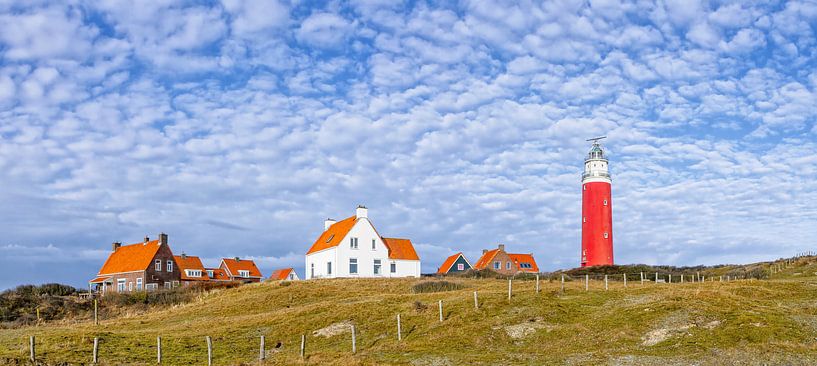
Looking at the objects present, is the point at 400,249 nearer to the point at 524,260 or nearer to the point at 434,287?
the point at 434,287

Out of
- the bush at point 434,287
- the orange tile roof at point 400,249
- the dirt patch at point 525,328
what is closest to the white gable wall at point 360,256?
the orange tile roof at point 400,249

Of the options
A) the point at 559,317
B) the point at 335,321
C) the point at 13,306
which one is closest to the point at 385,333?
the point at 335,321

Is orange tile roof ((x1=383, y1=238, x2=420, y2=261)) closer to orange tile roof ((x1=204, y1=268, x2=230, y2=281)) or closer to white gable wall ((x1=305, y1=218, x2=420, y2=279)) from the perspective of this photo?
white gable wall ((x1=305, y1=218, x2=420, y2=279))

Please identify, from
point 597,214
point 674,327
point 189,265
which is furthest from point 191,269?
point 674,327

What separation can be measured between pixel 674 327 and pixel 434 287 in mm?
27794

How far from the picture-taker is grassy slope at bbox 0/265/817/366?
92.6 ft

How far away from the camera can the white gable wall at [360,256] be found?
7256 centimetres

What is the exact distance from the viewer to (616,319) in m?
35.1

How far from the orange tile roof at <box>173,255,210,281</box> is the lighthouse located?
49.0 m

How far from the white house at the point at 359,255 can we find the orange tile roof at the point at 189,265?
19834mm

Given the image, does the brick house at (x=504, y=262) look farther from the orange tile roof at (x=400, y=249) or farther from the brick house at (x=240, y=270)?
the brick house at (x=240, y=270)

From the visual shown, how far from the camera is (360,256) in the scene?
73688 mm

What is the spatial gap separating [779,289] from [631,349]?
22.6m

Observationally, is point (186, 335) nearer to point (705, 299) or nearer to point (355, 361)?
point (355, 361)
